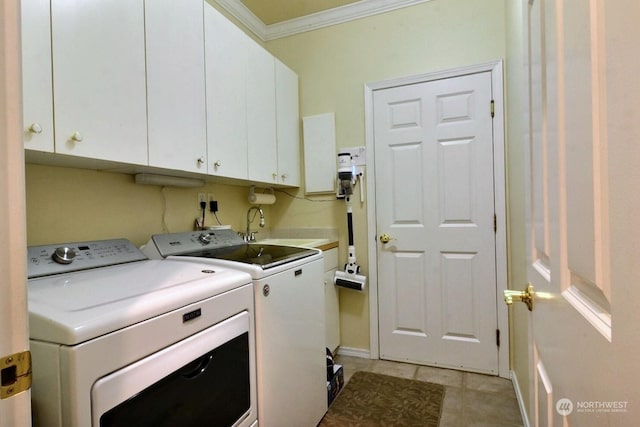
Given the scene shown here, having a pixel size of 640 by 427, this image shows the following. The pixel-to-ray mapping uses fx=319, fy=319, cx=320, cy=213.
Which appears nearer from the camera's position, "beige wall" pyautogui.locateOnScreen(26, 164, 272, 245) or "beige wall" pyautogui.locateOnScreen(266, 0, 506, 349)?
"beige wall" pyautogui.locateOnScreen(26, 164, 272, 245)

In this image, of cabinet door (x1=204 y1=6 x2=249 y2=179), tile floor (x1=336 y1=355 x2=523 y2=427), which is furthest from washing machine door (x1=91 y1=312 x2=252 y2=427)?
tile floor (x1=336 y1=355 x2=523 y2=427)

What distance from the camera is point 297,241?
2.50m

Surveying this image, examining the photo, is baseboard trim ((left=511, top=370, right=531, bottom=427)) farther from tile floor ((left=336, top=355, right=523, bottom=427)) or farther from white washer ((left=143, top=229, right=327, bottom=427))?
white washer ((left=143, top=229, right=327, bottom=427))

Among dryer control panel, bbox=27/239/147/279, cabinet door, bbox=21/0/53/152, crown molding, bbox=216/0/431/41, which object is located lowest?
dryer control panel, bbox=27/239/147/279

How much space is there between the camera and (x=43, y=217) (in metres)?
1.28

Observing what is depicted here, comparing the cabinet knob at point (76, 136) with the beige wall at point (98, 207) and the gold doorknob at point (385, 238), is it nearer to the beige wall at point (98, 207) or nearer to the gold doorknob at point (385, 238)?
the beige wall at point (98, 207)

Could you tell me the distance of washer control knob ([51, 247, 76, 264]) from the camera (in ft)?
3.84

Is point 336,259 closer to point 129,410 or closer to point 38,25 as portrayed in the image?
point 129,410

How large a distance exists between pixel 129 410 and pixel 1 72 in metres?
0.77

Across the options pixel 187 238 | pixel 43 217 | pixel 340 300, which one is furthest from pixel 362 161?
pixel 43 217

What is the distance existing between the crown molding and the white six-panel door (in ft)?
2.10

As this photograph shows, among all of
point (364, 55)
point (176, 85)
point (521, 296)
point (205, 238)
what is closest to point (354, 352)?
point (205, 238)

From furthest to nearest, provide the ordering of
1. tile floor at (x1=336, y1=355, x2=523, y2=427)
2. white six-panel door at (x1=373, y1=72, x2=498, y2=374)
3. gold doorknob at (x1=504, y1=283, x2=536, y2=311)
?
white six-panel door at (x1=373, y1=72, x2=498, y2=374) → tile floor at (x1=336, y1=355, x2=523, y2=427) → gold doorknob at (x1=504, y1=283, x2=536, y2=311)

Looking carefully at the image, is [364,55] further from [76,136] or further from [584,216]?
[584,216]
